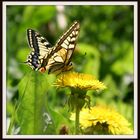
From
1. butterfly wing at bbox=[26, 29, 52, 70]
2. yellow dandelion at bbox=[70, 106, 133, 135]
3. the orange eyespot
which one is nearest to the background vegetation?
butterfly wing at bbox=[26, 29, 52, 70]

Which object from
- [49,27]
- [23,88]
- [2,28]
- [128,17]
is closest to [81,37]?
[49,27]

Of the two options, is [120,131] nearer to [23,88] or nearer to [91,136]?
[91,136]

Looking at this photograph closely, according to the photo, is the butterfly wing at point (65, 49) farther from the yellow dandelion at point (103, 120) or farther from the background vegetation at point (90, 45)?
the background vegetation at point (90, 45)

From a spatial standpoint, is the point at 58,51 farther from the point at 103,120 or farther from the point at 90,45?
the point at 90,45

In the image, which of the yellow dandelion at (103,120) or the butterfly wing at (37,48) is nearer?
the yellow dandelion at (103,120)

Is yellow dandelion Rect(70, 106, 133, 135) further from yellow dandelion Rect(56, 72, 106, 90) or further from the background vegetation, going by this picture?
the background vegetation

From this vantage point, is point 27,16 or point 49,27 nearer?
point 27,16

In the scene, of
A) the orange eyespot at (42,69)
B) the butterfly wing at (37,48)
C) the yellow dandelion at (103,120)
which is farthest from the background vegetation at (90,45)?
the yellow dandelion at (103,120)

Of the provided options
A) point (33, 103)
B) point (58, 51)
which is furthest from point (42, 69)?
point (58, 51)
